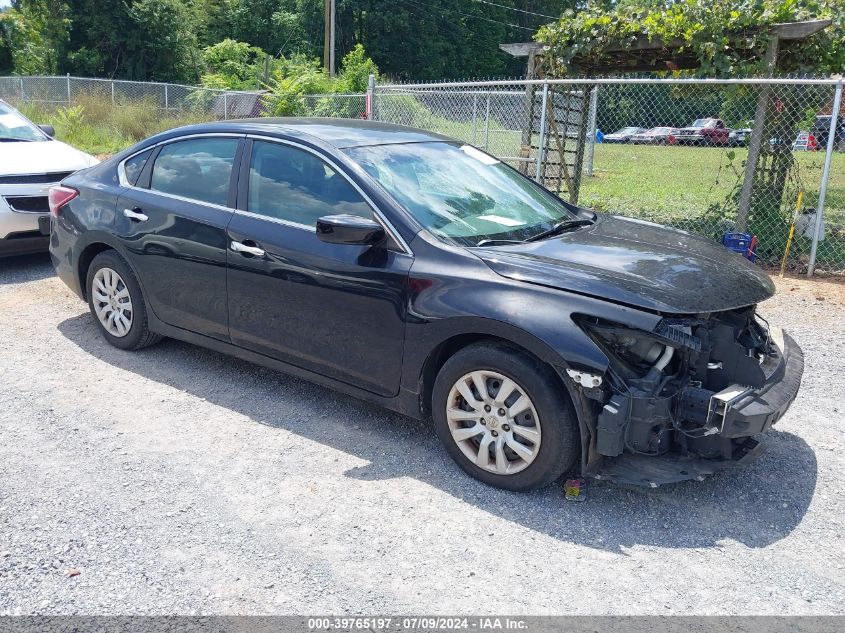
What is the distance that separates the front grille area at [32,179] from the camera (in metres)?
7.03

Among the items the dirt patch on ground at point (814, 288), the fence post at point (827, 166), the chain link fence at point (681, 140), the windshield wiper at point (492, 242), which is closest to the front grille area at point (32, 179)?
the chain link fence at point (681, 140)

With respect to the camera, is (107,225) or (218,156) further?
(107,225)

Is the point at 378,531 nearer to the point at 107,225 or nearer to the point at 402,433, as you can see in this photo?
the point at 402,433

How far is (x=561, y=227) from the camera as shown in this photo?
14.2 feet

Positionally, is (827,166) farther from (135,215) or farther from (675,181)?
(675,181)

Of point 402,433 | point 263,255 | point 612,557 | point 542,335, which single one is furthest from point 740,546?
point 263,255

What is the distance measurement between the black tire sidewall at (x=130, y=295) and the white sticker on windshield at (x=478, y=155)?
7.86 feet

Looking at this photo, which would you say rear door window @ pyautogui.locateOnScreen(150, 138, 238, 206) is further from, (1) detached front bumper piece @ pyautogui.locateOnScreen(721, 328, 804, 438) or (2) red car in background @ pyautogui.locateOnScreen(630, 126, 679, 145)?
(2) red car in background @ pyautogui.locateOnScreen(630, 126, 679, 145)

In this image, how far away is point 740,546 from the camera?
3215 mm

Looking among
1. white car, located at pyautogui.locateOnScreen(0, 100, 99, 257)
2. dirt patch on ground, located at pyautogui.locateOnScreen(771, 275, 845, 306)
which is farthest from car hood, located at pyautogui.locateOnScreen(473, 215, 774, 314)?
white car, located at pyautogui.locateOnScreen(0, 100, 99, 257)

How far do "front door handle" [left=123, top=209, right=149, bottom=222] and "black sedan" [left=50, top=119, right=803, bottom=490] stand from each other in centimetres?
1

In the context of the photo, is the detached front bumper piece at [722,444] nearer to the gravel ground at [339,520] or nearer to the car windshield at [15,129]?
the gravel ground at [339,520]

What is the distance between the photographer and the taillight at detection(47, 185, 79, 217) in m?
5.43

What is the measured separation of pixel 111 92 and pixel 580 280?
20307mm
